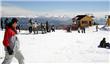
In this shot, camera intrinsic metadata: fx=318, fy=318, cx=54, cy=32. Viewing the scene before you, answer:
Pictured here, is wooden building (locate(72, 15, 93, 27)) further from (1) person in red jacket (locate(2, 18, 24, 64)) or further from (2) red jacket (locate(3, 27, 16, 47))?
(2) red jacket (locate(3, 27, 16, 47))

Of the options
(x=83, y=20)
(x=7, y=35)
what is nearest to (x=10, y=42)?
(x=7, y=35)

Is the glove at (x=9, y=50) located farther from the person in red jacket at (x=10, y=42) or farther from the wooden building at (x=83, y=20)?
the wooden building at (x=83, y=20)

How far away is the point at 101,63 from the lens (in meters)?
10.6

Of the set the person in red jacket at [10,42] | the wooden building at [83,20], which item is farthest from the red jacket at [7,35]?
the wooden building at [83,20]

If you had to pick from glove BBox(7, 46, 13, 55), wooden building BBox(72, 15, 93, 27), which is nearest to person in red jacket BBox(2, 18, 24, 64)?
glove BBox(7, 46, 13, 55)

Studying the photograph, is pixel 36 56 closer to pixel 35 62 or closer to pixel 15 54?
pixel 35 62

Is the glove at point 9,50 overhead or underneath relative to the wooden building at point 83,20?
overhead

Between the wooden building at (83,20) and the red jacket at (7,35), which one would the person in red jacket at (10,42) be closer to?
the red jacket at (7,35)

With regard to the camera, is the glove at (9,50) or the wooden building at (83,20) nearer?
the glove at (9,50)

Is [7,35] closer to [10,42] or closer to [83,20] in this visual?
[10,42]

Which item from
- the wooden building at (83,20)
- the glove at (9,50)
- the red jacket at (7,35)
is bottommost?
the wooden building at (83,20)

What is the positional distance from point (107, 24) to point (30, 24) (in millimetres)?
15632

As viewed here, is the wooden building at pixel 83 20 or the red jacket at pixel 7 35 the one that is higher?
the red jacket at pixel 7 35

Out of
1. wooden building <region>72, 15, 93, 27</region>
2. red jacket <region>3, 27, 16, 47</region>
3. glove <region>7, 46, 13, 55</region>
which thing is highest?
red jacket <region>3, 27, 16, 47</region>
